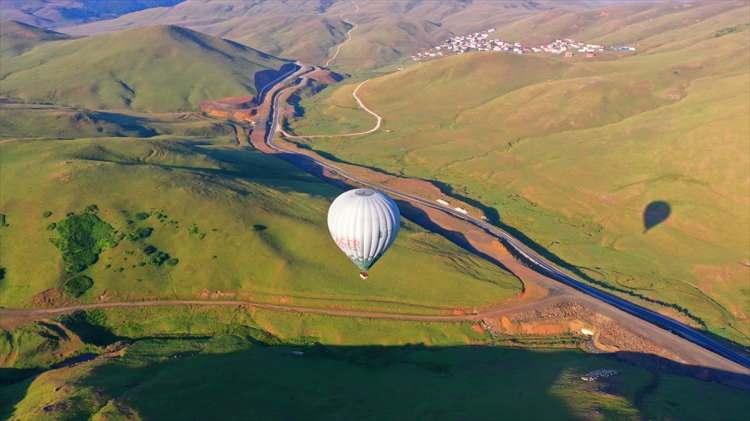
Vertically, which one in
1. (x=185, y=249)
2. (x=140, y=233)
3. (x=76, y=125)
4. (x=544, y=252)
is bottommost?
(x=185, y=249)

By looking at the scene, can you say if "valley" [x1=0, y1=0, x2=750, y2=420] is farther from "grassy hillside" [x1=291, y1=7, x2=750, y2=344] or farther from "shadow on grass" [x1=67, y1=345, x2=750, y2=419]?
"grassy hillside" [x1=291, y1=7, x2=750, y2=344]

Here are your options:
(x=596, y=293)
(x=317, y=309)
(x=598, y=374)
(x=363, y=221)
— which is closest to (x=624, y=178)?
(x=596, y=293)

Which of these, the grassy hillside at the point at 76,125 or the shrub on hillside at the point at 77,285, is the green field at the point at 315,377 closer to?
the shrub on hillside at the point at 77,285

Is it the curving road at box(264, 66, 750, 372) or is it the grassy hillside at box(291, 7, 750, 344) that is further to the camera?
the grassy hillside at box(291, 7, 750, 344)

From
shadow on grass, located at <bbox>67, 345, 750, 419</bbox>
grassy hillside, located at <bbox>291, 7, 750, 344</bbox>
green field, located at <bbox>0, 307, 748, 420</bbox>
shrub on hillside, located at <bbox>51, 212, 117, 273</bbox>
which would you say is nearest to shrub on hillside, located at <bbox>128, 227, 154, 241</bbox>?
shrub on hillside, located at <bbox>51, 212, 117, 273</bbox>

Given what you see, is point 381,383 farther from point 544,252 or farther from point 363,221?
point 544,252

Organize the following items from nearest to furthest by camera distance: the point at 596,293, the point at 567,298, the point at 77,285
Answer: the point at 77,285 < the point at 567,298 < the point at 596,293

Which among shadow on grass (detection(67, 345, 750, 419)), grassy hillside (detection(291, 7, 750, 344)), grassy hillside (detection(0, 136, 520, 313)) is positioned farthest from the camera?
grassy hillside (detection(291, 7, 750, 344))
